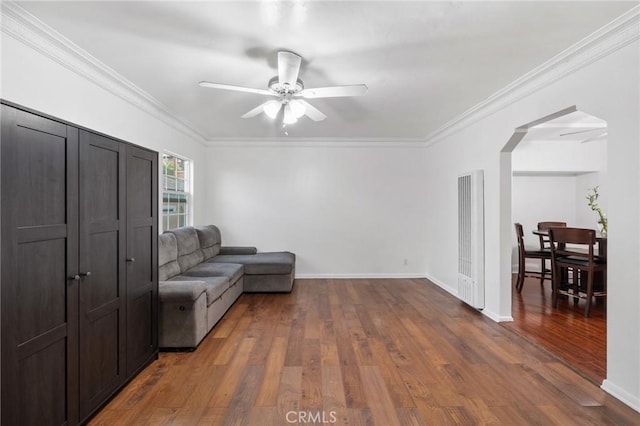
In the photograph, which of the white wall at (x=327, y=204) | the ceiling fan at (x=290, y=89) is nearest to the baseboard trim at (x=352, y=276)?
the white wall at (x=327, y=204)


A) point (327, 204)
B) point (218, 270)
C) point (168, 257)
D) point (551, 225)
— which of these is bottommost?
point (218, 270)

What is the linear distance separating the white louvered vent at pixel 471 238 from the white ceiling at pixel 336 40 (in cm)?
109

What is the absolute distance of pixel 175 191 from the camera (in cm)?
476

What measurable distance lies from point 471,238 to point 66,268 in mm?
4087

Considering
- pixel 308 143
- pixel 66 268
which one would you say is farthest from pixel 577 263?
pixel 66 268

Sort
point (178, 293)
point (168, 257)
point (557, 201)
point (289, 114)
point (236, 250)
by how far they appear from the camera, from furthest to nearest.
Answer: point (557, 201) → point (236, 250) → point (168, 257) → point (289, 114) → point (178, 293)

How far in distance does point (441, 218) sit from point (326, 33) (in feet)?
12.9

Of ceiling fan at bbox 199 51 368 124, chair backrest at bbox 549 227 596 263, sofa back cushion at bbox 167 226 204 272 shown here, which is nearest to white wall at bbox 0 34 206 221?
ceiling fan at bbox 199 51 368 124

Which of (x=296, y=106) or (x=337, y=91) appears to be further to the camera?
(x=296, y=106)

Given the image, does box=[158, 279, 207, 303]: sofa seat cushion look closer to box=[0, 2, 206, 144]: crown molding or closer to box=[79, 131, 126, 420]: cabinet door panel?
box=[79, 131, 126, 420]: cabinet door panel

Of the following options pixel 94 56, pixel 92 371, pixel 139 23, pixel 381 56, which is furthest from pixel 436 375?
pixel 94 56

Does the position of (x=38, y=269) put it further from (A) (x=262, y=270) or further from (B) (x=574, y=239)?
(B) (x=574, y=239)

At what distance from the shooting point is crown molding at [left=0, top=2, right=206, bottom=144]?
1.98 metres

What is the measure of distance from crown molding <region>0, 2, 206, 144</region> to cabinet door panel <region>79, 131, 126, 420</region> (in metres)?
0.89
